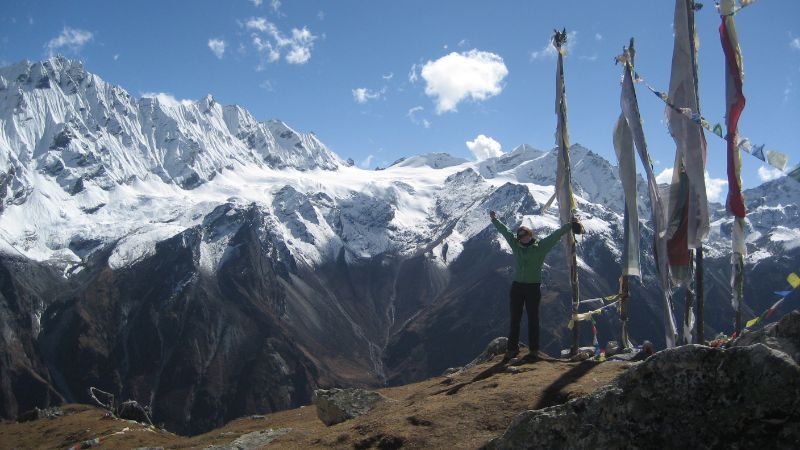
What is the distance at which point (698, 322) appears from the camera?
17.2 m

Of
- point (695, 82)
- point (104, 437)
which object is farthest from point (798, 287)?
point (104, 437)

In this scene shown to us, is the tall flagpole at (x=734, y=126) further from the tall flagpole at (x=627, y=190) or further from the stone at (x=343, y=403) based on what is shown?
the stone at (x=343, y=403)

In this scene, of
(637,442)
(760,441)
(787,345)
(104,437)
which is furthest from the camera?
(104,437)

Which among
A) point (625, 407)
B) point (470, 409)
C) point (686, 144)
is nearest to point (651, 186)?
point (686, 144)

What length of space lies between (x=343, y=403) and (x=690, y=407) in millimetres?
12911

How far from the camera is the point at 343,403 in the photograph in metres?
19.4

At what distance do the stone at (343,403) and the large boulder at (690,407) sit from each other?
426 inches

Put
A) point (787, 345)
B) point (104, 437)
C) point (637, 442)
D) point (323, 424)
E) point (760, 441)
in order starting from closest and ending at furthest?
point (760, 441), point (637, 442), point (787, 345), point (323, 424), point (104, 437)

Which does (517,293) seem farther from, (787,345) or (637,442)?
(637,442)

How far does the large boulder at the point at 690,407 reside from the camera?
24.6 feet

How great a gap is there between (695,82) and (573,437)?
12617 mm

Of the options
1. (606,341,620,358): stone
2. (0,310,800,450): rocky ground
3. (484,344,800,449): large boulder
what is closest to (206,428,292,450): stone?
(0,310,800,450): rocky ground

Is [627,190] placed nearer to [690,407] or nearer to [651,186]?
[651,186]

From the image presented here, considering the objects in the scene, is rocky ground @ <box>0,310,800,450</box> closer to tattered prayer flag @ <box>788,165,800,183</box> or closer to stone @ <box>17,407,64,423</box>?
tattered prayer flag @ <box>788,165,800,183</box>
